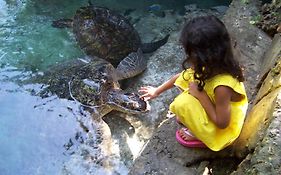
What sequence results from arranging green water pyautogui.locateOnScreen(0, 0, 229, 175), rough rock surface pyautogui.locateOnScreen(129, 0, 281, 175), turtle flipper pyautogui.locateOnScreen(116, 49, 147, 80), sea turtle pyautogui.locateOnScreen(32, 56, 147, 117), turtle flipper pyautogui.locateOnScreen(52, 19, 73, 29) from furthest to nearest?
turtle flipper pyautogui.locateOnScreen(52, 19, 73, 29) → turtle flipper pyautogui.locateOnScreen(116, 49, 147, 80) → sea turtle pyautogui.locateOnScreen(32, 56, 147, 117) → green water pyautogui.locateOnScreen(0, 0, 229, 175) → rough rock surface pyautogui.locateOnScreen(129, 0, 281, 175)

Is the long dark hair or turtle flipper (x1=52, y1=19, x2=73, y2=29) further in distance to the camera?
turtle flipper (x1=52, y1=19, x2=73, y2=29)

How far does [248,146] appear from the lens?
257 centimetres

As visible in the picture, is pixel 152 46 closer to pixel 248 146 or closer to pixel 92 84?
pixel 92 84

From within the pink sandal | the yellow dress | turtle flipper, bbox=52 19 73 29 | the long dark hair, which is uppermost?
the long dark hair

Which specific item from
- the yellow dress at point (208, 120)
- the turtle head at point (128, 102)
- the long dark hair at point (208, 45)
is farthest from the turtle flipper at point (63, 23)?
the long dark hair at point (208, 45)

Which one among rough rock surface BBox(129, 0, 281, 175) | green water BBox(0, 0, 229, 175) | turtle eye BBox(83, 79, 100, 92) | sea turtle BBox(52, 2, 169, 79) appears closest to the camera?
rough rock surface BBox(129, 0, 281, 175)

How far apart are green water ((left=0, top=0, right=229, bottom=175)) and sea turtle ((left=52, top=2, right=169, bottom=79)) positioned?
7.9 inches

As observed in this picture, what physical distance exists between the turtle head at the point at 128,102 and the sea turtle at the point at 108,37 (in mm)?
655

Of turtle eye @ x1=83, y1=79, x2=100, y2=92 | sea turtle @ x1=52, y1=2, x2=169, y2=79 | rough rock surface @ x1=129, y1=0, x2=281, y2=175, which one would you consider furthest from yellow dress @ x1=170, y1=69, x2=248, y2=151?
sea turtle @ x1=52, y1=2, x2=169, y2=79

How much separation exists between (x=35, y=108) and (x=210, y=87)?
211 centimetres

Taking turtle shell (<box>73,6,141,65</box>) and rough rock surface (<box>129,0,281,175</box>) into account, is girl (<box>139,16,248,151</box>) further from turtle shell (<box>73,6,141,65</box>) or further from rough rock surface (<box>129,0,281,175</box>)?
turtle shell (<box>73,6,141,65</box>)

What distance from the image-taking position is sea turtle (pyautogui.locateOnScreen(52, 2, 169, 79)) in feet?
15.8

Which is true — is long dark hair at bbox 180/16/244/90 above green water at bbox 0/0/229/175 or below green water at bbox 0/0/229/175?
above

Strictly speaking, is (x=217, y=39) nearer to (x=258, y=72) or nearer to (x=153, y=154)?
(x=153, y=154)
